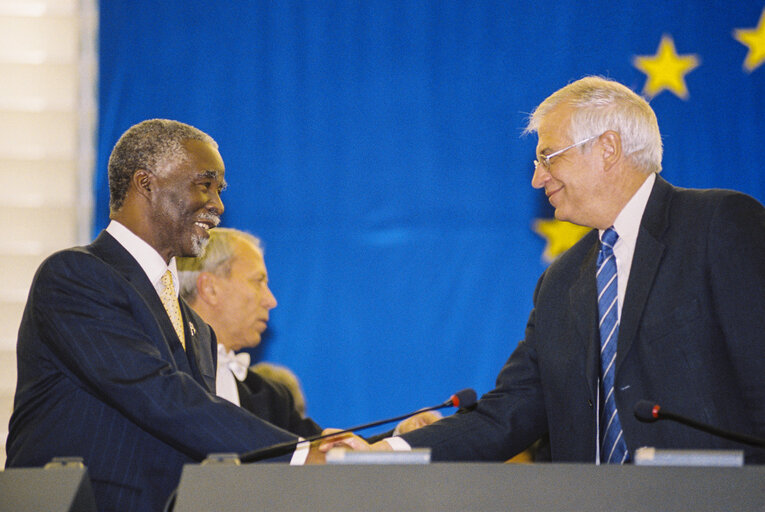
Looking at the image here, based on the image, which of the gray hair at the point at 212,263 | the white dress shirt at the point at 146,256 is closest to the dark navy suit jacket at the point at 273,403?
the gray hair at the point at 212,263

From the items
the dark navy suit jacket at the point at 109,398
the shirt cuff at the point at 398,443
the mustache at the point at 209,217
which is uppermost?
the mustache at the point at 209,217

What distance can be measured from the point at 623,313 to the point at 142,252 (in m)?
1.36

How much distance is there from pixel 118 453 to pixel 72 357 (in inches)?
10.6

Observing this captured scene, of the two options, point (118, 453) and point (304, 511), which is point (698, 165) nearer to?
point (118, 453)

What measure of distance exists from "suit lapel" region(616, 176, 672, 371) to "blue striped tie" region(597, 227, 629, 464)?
74 mm

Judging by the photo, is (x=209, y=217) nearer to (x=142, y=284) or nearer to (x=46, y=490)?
(x=142, y=284)

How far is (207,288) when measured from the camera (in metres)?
4.14

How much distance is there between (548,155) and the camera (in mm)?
2900

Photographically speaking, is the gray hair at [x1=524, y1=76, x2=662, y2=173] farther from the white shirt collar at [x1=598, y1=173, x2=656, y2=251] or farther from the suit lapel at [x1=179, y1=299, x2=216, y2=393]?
the suit lapel at [x1=179, y1=299, x2=216, y2=393]

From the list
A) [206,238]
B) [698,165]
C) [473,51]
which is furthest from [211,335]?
[698,165]

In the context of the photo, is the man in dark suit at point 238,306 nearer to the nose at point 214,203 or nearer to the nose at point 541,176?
the nose at point 214,203

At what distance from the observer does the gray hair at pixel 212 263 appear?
4.14 m

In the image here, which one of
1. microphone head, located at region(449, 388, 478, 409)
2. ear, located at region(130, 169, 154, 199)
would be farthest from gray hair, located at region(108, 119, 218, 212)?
microphone head, located at region(449, 388, 478, 409)

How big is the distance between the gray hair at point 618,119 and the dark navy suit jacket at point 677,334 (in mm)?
143
